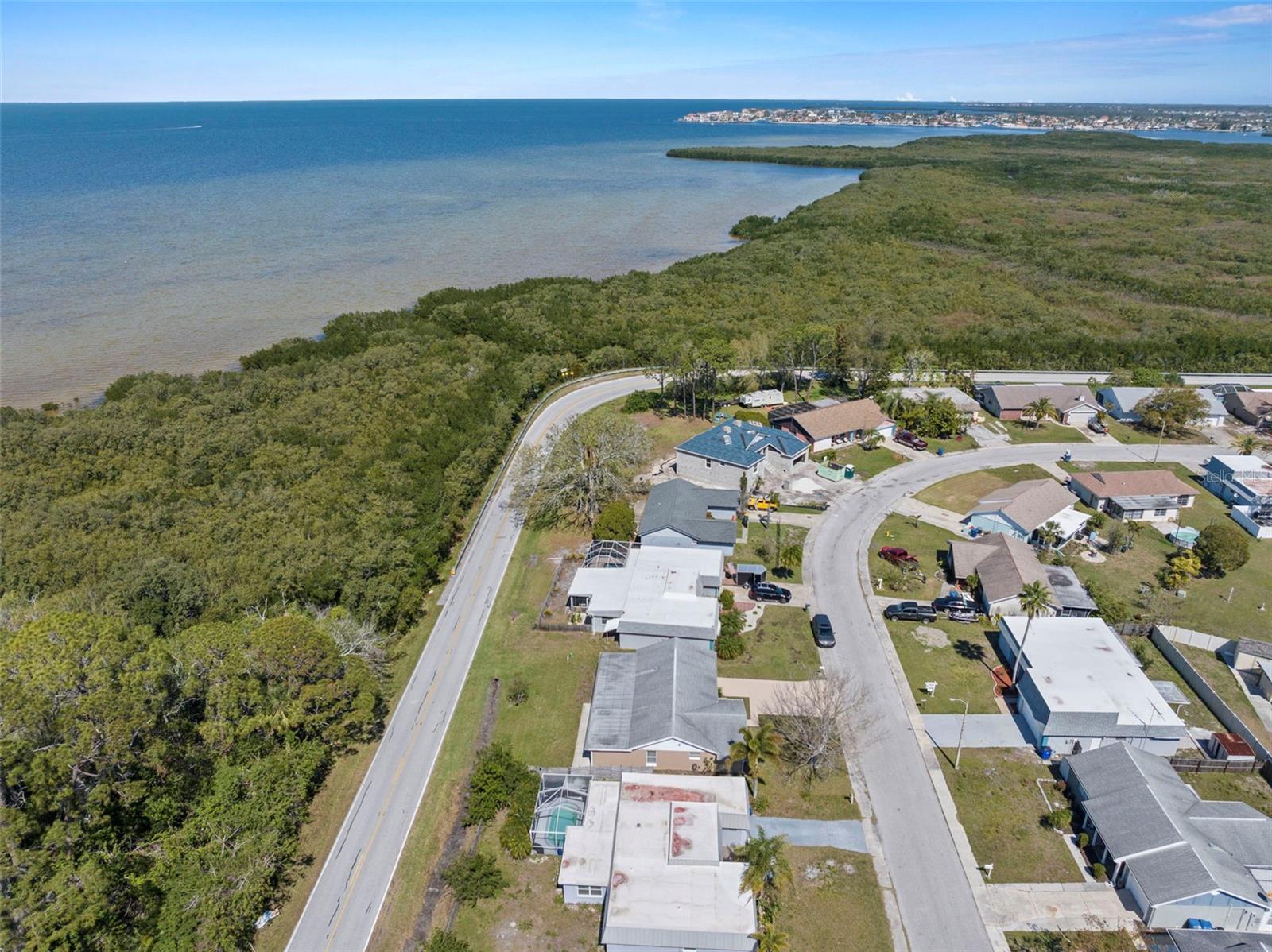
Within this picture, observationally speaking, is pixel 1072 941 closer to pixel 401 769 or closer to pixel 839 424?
pixel 401 769

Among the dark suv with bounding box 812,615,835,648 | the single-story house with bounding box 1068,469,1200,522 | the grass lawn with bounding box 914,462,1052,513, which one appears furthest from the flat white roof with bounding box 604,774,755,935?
the single-story house with bounding box 1068,469,1200,522

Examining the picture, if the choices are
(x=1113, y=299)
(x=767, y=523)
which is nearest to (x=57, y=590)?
(x=767, y=523)

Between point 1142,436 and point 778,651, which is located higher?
point 1142,436

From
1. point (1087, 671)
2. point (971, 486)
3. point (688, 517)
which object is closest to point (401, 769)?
point (688, 517)

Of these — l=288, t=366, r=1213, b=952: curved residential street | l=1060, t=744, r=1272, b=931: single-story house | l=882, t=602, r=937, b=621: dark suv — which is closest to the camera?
l=1060, t=744, r=1272, b=931: single-story house

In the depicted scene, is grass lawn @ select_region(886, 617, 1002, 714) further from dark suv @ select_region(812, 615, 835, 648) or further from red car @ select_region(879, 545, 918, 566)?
red car @ select_region(879, 545, 918, 566)

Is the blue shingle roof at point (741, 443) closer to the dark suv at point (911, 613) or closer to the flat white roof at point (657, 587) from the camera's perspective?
the flat white roof at point (657, 587)
